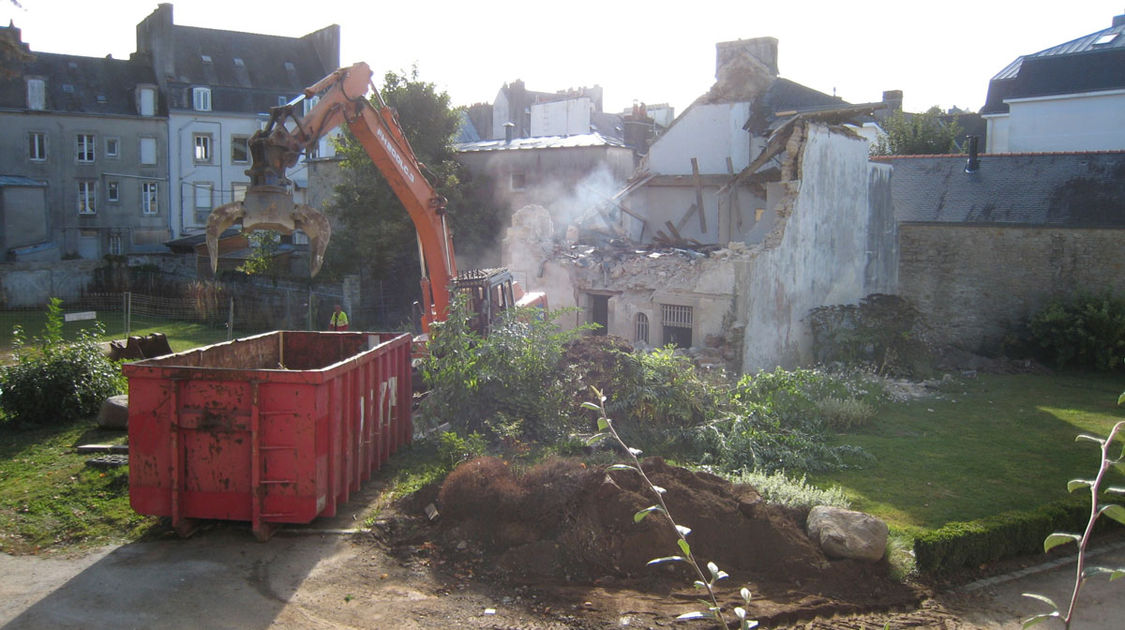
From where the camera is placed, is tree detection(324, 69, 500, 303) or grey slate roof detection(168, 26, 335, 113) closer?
tree detection(324, 69, 500, 303)

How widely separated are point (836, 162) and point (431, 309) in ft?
35.2

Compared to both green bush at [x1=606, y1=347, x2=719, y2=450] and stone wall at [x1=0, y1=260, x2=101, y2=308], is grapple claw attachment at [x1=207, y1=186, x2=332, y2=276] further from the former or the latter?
stone wall at [x1=0, y1=260, x2=101, y2=308]

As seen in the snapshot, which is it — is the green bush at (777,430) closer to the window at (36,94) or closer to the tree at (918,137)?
the tree at (918,137)

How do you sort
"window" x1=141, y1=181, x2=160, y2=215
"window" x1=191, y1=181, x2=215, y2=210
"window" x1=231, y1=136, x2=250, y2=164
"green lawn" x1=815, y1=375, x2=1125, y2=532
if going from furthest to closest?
1. "window" x1=231, y1=136, x2=250, y2=164
2. "window" x1=191, y1=181, x2=215, y2=210
3. "window" x1=141, y1=181, x2=160, y2=215
4. "green lawn" x1=815, y1=375, x2=1125, y2=532

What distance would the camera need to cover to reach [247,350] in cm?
1019

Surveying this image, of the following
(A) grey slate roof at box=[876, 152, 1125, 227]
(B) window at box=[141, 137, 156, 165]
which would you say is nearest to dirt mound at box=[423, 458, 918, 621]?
(A) grey slate roof at box=[876, 152, 1125, 227]

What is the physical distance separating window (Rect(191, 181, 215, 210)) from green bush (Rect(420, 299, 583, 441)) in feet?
113

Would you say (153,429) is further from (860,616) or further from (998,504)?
(998,504)

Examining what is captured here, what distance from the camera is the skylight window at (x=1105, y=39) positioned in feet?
100

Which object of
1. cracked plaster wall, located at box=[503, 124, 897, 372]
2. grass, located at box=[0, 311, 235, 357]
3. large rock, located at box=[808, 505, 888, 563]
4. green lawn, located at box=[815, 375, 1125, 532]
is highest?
cracked plaster wall, located at box=[503, 124, 897, 372]

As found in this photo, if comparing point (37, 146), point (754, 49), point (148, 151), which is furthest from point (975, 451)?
point (37, 146)

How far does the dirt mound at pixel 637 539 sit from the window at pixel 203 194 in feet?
123

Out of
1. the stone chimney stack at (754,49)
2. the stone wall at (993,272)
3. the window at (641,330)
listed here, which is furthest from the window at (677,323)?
the stone chimney stack at (754,49)

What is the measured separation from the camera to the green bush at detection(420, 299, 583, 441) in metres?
10.8
